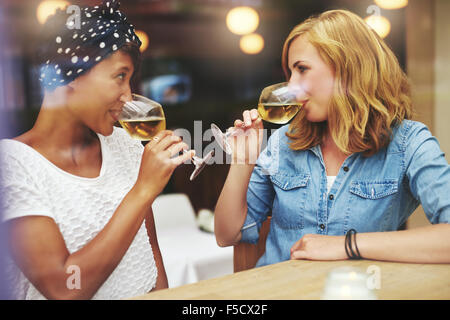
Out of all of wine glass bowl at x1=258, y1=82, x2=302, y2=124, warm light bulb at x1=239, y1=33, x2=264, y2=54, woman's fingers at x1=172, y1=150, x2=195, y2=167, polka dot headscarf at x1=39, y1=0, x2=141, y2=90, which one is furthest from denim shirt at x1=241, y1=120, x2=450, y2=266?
polka dot headscarf at x1=39, y1=0, x2=141, y2=90

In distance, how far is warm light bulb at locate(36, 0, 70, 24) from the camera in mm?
957

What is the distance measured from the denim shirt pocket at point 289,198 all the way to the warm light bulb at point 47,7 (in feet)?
2.59

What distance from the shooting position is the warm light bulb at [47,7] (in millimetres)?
957

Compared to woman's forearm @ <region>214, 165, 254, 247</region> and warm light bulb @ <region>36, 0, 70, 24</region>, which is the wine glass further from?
warm light bulb @ <region>36, 0, 70, 24</region>

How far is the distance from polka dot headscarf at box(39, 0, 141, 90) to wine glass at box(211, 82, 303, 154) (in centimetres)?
38

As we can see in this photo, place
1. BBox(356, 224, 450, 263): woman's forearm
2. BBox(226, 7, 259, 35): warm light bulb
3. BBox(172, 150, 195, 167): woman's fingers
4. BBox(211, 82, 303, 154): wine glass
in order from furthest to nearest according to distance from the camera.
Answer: BBox(226, 7, 259, 35): warm light bulb
BBox(211, 82, 303, 154): wine glass
BBox(356, 224, 450, 263): woman's forearm
BBox(172, 150, 195, 167): woman's fingers

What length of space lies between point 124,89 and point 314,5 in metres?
0.70

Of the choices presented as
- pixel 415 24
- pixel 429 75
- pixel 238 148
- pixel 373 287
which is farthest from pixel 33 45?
pixel 429 75

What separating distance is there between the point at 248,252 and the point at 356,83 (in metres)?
0.64

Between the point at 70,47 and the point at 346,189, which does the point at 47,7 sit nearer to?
the point at 70,47

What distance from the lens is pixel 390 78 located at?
1342 mm

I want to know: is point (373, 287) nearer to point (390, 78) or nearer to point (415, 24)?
point (390, 78)

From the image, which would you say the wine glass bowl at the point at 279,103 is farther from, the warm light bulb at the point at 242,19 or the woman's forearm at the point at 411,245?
the woman's forearm at the point at 411,245

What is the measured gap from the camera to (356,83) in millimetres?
1317
